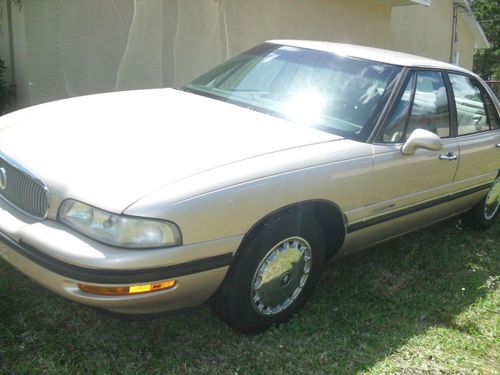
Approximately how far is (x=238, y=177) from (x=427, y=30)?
44.0 feet

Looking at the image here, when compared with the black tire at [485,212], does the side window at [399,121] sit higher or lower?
higher

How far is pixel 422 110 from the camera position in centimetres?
390

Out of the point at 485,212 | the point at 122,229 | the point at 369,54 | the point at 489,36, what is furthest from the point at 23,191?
the point at 489,36

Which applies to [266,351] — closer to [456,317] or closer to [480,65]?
[456,317]

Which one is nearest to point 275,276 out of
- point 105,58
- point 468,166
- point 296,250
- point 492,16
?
point 296,250

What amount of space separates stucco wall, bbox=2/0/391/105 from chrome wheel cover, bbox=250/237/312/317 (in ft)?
13.8

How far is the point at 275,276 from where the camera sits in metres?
3.04

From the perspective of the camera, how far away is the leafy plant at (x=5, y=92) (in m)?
6.19

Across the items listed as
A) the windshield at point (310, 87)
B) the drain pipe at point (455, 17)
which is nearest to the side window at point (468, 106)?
the windshield at point (310, 87)

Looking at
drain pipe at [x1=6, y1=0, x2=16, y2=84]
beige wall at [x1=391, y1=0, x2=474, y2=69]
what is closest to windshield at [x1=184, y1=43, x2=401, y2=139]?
drain pipe at [x1=6, y1=0, x2=16, y2=84]

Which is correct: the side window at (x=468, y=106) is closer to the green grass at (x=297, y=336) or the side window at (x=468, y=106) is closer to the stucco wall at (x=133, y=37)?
the green grass at (x=297, y=336)

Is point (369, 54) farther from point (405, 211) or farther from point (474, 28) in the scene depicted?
point (474, 28)

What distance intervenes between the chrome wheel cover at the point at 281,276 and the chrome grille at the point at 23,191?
1143mm

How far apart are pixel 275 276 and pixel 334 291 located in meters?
0.87
